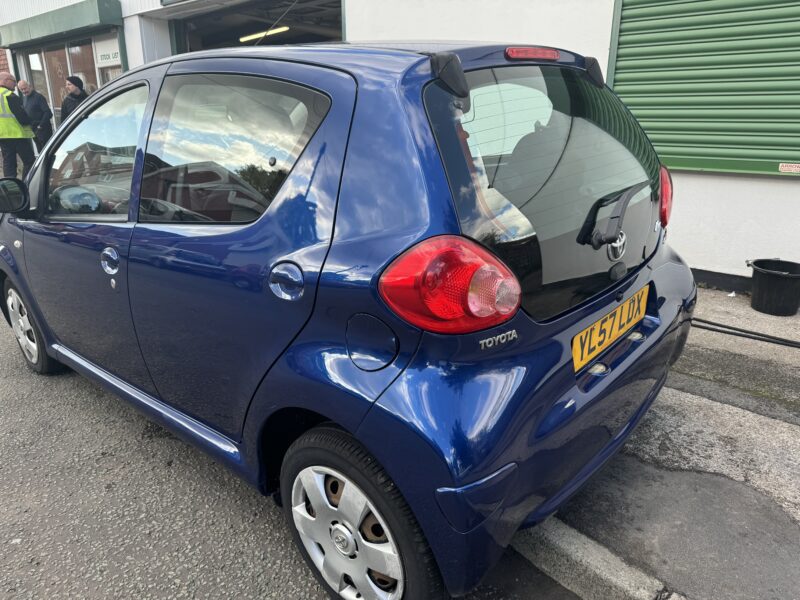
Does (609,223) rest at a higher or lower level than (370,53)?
lower

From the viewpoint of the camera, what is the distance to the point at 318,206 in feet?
5.50

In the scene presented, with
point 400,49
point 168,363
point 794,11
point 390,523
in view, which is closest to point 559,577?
point 390,523

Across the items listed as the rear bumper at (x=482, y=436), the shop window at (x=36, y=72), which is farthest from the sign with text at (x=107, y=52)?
the rear bumper at (x=482, y=436)

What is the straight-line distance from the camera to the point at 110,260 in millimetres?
2408

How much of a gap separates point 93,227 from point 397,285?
1689mm

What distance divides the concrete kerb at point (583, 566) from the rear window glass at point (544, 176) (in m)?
0.89

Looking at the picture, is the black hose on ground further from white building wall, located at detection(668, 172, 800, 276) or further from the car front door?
the car front door

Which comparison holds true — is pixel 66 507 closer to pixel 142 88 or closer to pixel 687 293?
pixel 142 88

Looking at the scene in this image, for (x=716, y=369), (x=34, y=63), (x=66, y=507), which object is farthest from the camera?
(x=34, y=63)

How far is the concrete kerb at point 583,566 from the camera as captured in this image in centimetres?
185

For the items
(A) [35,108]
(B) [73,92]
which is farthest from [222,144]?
(A) [35,108]

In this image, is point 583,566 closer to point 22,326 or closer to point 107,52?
point 22,326

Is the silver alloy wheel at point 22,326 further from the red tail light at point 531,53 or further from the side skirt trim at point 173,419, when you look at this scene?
the red tail light at point 531,53

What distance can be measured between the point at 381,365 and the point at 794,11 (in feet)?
14.8
